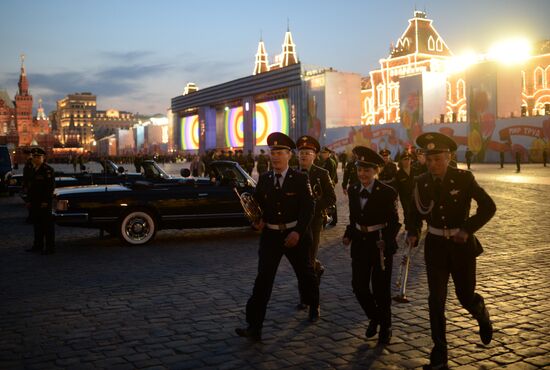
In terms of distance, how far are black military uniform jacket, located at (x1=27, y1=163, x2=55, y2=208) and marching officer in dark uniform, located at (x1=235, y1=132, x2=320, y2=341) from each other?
5.76 meters

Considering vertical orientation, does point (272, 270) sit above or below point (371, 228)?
below

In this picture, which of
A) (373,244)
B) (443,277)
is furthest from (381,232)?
(443,277)

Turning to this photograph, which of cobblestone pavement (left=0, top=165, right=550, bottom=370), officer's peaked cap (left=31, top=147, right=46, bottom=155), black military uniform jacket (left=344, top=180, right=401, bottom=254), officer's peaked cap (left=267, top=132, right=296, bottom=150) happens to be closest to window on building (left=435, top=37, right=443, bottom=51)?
cobblestone pavement (left=0, top=165, right=550, bottom=370)

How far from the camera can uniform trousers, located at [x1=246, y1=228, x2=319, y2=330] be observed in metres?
4.84

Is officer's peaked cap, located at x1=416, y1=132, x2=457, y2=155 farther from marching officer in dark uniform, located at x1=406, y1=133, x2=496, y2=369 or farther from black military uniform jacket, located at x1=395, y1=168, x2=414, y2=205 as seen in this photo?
black military uniform jacket, located at x1=395, y1=168, x2=414, y2=205

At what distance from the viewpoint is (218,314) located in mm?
5699

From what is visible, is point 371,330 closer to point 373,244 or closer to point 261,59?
point 373,244

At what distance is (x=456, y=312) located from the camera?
18.4 feet

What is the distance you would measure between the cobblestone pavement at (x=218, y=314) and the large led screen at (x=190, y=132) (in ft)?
329

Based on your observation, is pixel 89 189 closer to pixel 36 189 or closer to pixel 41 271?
pixel 36 189

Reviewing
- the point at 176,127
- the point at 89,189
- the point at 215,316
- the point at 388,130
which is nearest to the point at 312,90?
the point at 388,130

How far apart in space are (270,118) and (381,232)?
8254 centimetres

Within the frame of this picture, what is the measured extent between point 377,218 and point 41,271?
5.36 meters

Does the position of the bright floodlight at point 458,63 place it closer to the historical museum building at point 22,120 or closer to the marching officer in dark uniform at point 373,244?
the marching officer in dark uniform at point 373,244
